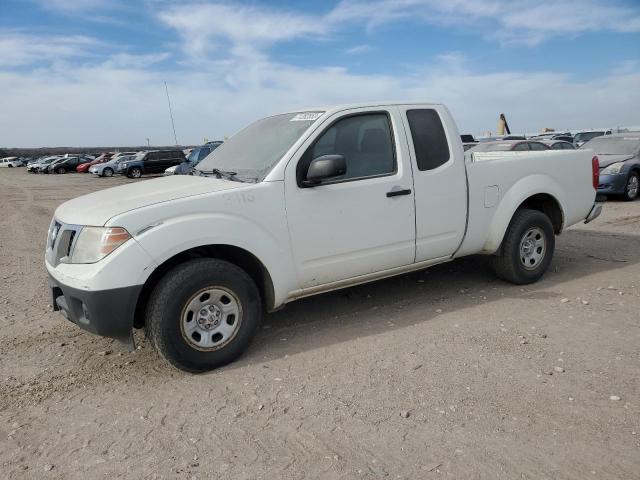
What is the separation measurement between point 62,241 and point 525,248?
14.1 ft

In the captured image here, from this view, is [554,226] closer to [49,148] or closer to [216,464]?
[216,464]

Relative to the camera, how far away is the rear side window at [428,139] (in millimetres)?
4578

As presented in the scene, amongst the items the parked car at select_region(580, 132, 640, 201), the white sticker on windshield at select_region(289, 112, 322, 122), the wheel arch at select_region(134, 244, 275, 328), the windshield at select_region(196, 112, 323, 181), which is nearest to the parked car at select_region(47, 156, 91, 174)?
the parked car at select_region(580, 132, 640, 201)

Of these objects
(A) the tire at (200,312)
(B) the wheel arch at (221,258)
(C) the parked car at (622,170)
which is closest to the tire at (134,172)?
(C) the parked car at (622,170)

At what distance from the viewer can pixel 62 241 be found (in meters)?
→ 3.74

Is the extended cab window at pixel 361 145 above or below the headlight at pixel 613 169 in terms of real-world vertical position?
above

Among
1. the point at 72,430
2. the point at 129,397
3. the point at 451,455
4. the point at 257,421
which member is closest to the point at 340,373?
the point at 257,421

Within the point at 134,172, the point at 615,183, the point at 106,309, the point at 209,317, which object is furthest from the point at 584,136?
the point at 106,309

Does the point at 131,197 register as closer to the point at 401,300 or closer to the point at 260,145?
the point at 260,145

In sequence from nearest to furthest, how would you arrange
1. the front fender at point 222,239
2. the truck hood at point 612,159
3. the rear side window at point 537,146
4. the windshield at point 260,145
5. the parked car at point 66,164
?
the front fender at point 222,239 → the windshield at point 260,145 → the truck hood at point 612,159 → the rear side window at point 537,146 → the parked car at point 66,164

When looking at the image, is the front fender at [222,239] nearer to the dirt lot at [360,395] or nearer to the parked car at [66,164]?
the dirt lot at [360,395]

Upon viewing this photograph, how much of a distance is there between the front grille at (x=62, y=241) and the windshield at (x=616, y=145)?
12.3 m

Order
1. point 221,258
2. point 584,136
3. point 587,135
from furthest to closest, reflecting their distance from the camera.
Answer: point 587,135
point 584,136
point 221,258

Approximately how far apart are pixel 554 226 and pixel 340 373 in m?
3.49
